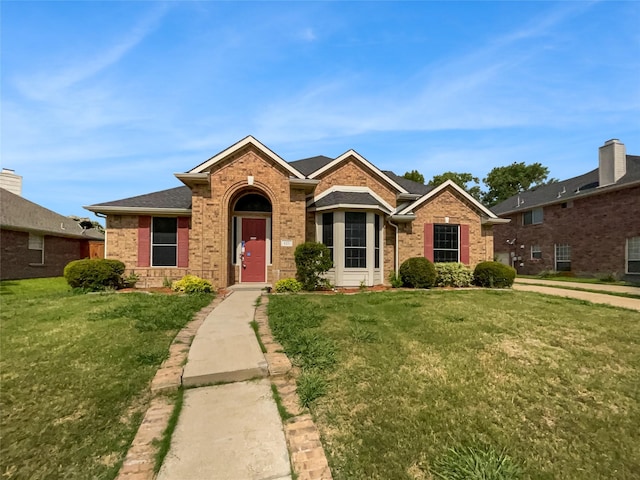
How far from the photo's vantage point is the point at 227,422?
3.37 m

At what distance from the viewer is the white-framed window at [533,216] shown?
23.9 meters

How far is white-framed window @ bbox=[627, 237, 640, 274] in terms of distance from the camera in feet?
58.2

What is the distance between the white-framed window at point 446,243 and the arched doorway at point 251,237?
25.3 feet

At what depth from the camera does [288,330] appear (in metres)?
6.30

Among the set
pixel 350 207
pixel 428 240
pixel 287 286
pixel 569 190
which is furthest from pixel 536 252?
pixel 287 286

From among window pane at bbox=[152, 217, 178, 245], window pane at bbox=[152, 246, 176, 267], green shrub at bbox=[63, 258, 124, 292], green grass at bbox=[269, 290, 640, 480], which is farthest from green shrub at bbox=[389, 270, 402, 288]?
green shrub at bbox=[63, 258, 124, 292]

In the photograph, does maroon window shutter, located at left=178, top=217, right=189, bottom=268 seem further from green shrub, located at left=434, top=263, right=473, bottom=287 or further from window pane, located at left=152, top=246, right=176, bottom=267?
green shrub, located at left=434, top=263, right=473, bottom=287

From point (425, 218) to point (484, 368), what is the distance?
35.9ft

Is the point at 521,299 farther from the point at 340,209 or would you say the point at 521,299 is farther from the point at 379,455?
the point at 379,455

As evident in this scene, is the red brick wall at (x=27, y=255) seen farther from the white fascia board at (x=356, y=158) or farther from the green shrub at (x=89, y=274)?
the white fascia board at (x=356, y=158)

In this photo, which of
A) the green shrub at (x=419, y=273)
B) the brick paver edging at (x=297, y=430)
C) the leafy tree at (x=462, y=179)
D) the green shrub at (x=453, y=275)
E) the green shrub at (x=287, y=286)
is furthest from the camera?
the leafy tree at (x=462, y=179)

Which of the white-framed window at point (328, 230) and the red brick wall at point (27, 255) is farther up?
the white-framed window at point (328, 230)

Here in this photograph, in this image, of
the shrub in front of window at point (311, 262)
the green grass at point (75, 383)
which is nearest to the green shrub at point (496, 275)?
the shrub in front of window at point (311, 262)

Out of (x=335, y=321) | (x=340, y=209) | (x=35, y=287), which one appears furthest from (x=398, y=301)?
(x=35, y=287)
